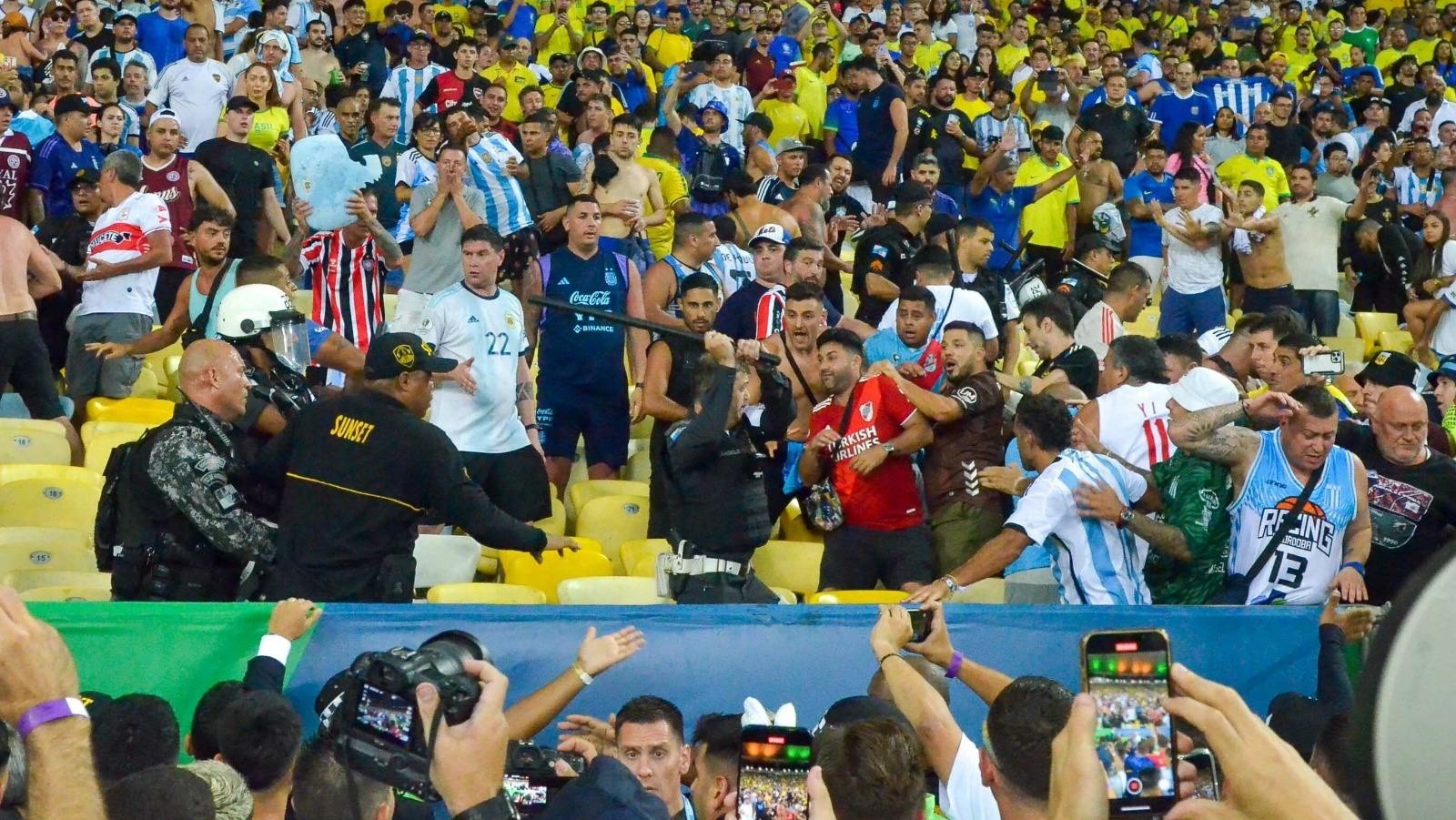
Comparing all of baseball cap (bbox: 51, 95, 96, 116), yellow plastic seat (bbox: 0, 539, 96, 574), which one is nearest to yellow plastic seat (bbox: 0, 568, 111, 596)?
yellow plastic seat (bbox: 0, 539, 96, 574)

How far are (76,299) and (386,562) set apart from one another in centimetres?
549

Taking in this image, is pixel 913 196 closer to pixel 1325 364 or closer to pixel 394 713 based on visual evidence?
pixel 1325 364

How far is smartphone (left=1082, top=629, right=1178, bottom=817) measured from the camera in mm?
3146

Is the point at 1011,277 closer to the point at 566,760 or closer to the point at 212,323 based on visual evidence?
the point at 212,323

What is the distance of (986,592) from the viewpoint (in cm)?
755

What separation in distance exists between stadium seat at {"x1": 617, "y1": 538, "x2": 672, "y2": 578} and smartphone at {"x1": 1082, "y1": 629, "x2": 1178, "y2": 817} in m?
4.09

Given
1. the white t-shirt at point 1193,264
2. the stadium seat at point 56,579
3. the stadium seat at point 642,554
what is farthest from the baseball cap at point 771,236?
the white t-shirt at point 1193,264

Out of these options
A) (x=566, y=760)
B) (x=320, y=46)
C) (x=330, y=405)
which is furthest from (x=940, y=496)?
(x=320, y=46)

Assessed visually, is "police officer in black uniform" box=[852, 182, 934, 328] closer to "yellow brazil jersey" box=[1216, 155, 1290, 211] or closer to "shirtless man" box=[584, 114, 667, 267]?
"shirtless man" box=[584, 114, 667, 267]

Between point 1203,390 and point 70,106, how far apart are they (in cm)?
774

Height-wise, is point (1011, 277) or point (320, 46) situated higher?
point (320, 46)

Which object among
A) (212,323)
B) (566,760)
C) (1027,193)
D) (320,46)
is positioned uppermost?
(320,46)

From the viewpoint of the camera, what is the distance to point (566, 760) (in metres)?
4.52

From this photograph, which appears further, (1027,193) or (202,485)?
(1027,193)
